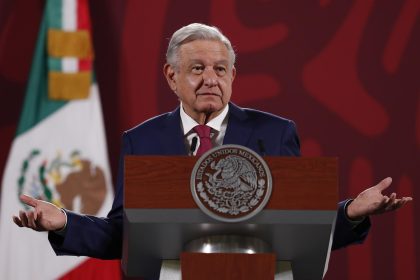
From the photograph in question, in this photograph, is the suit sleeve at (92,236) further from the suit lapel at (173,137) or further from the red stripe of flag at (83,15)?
the red stripe of flag at (83,15)

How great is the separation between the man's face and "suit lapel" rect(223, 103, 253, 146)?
2.1 inches

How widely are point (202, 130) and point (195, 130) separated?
3 cm

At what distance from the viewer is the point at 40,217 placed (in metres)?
2.32

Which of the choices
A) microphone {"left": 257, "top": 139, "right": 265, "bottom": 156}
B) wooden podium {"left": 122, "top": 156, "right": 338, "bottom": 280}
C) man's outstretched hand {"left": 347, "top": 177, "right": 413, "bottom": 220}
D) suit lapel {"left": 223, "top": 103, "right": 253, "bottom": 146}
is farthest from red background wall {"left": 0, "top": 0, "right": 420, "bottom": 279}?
wooden podium {"left": 122, "top": 156, "right": 338, "bottom": 280}

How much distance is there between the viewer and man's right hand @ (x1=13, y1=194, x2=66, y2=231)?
2307 millimetres

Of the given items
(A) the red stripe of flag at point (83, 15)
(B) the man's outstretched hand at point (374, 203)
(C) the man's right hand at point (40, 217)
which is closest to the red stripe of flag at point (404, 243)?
(A) the red stripe of flag at point (83, 15)

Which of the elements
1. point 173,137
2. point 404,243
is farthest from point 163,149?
point 404,243

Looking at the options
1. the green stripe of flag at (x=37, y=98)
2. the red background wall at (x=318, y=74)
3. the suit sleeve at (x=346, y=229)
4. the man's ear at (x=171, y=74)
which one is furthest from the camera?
the red background wall at (x=318, y=74)

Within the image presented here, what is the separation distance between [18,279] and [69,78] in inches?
40.6

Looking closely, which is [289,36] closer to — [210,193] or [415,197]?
[415,197]

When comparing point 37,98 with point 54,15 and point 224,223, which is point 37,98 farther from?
point 224,223

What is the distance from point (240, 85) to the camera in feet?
15.8

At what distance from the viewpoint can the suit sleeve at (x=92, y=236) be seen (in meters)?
2.51

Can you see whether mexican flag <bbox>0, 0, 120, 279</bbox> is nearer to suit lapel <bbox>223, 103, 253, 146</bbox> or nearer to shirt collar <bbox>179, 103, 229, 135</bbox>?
shirt collar <bbox>179, 103, 229, 135</bbox>
